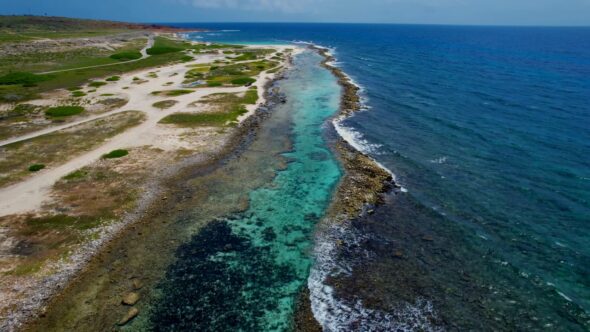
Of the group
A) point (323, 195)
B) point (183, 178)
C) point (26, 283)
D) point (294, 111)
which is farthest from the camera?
point (294, 111)

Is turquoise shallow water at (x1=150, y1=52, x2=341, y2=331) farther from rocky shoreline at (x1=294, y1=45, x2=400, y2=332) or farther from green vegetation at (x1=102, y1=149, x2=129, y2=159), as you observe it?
green vegetation at (x1=102, y1=149, x2=129, y2=159)

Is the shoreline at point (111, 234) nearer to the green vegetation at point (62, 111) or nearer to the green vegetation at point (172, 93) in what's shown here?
the green vegetation at point (172, 93)

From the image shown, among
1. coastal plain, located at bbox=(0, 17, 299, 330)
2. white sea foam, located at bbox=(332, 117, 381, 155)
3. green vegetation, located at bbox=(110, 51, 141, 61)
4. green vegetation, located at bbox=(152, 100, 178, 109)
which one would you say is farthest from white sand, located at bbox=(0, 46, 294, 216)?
green vegetation, located at bbox=(110, 51, 141, 61)

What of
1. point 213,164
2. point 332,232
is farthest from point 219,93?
point 332,232

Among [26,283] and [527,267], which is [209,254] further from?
[527,267]

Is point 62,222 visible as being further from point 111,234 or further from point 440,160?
point 440,160

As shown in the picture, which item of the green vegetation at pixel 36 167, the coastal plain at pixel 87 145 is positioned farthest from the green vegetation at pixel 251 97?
the green vegetation at pixel 36 167
